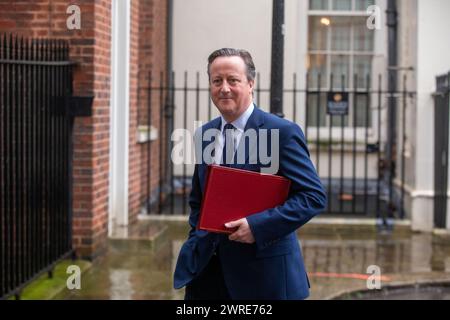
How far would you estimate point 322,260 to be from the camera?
923 cm

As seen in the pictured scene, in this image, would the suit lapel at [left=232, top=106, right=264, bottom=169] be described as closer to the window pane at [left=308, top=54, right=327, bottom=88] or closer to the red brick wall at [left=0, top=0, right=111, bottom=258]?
the red brick wall at [left=0, top=0, right=111, bottom=258]

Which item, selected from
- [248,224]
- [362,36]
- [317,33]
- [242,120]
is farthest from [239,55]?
[362,36]

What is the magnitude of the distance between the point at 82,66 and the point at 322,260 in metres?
3.31

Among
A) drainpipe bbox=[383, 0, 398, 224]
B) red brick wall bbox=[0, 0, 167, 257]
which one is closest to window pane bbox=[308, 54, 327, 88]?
drainpipe bbox=[383, 0, 398, 224]

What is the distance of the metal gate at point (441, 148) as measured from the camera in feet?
34.6

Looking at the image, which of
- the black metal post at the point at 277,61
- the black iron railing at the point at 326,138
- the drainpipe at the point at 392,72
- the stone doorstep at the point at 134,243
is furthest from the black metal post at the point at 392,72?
the black metal post at the point at 277,61

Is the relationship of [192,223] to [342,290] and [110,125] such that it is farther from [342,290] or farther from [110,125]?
[110,125]

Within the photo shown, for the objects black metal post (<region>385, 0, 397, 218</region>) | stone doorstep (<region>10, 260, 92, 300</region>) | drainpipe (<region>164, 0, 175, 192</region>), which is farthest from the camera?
black metal post (<region>385, 0, 397, 218</region>)

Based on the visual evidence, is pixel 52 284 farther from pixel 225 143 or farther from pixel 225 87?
pixel 225 87

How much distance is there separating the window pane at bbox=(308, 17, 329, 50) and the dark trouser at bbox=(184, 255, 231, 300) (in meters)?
9.68

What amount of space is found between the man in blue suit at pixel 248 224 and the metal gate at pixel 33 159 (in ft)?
10.5

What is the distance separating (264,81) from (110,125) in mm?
4010

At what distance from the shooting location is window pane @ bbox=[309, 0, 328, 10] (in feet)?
43.6

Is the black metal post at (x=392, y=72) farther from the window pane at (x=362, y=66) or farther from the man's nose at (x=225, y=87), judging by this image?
the man's nose at (x=225, y=87)
